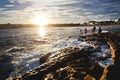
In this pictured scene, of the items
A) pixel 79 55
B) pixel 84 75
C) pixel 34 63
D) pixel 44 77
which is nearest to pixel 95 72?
pixel 84 75

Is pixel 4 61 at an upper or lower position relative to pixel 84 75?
lower

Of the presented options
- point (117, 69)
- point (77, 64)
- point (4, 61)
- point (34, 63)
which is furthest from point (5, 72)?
point (117, 69)

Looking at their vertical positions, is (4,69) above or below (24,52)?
above

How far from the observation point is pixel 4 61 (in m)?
26.4

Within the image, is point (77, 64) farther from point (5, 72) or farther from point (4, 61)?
point (4, 61)

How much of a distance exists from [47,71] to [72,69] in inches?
96.8

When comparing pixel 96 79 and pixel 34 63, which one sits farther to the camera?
pixel 34 63

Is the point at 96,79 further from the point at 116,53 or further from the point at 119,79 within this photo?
the point at 116,53

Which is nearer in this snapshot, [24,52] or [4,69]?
[4,69]

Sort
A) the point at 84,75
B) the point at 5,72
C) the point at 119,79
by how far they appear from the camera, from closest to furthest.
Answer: the point at 119,79 < the point at 84,75 < the point at 5,72

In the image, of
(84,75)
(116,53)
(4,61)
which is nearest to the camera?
(84,75)

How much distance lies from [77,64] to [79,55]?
126 inches

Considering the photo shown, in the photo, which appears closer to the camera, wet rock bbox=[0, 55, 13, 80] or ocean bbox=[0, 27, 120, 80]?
wet rock bbox=[0, 55, 13, 80]

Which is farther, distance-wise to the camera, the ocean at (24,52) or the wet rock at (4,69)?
the ocean at (24,52)
